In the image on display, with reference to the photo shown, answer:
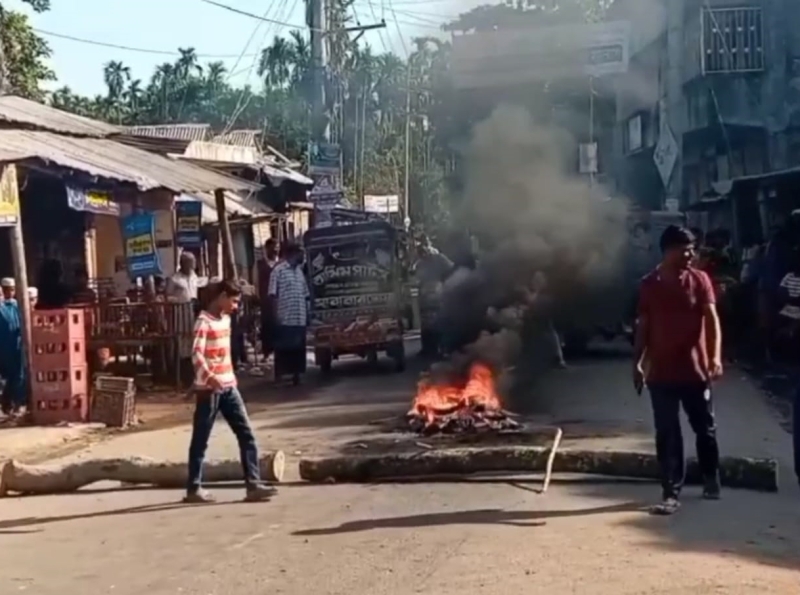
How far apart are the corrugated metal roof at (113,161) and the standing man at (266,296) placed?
3.97 feet

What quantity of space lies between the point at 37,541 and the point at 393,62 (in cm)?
3871

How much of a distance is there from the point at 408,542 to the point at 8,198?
343 inches

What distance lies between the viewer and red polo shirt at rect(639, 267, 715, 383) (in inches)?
344

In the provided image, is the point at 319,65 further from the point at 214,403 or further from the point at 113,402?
the point at 214,403

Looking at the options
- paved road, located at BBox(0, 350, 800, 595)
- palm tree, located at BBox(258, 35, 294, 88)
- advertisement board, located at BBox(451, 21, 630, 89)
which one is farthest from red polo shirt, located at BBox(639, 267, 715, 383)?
palm tree, located at BBox(258, 35, 294, 88)

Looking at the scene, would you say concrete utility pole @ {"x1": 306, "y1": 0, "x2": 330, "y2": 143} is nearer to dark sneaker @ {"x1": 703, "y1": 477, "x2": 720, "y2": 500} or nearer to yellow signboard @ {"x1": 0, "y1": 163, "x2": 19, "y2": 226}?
yellow signboard @ {"x1": 0, "y1": 163, "x2": 19, "y2": 226}

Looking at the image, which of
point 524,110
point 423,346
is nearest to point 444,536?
point 423,346

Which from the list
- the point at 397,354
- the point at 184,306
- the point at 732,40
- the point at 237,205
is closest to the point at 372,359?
the point at 397,354

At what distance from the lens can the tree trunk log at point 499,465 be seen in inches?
371

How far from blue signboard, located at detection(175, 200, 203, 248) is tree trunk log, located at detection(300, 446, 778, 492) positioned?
13893 mm

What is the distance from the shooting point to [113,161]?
1912cm

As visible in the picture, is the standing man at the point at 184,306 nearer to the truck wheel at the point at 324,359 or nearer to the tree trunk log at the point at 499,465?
the truck wheel at the point at 324,359

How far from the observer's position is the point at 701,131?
3409cm

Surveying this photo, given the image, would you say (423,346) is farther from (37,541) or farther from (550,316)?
(37,541)
